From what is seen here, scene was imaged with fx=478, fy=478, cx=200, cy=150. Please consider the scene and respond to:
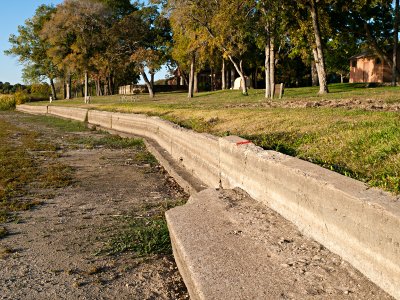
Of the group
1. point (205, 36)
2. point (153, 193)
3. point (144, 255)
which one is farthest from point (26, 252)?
point (205, 36)

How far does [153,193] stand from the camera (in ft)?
27.0

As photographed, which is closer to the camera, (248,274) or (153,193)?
(248,274)

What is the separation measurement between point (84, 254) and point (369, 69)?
45.9m

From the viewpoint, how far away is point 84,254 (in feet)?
16.5

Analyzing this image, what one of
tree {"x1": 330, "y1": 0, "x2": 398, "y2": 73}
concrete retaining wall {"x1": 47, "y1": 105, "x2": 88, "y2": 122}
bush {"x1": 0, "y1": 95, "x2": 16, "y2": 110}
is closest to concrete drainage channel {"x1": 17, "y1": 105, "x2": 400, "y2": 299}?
concrete retaining wall {"x1": 47, "y1": 105, "x2": 88, "y2": 122}

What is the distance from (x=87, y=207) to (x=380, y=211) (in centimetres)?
492

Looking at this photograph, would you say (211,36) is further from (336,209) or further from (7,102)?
(7,102)

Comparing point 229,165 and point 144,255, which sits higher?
point 229,165

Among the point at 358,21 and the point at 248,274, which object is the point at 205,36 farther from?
the point at 248,274

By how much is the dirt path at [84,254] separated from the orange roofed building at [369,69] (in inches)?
1575

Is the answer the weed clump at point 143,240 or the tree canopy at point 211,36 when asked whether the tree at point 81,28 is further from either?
the weed clump at point 143,240

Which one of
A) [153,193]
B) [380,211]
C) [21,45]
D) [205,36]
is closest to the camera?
[380,211]

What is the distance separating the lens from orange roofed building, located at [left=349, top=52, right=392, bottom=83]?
44075 millimetres

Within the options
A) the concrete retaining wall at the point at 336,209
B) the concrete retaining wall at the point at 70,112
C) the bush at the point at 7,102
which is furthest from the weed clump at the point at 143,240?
the bush at the point at 7,102
